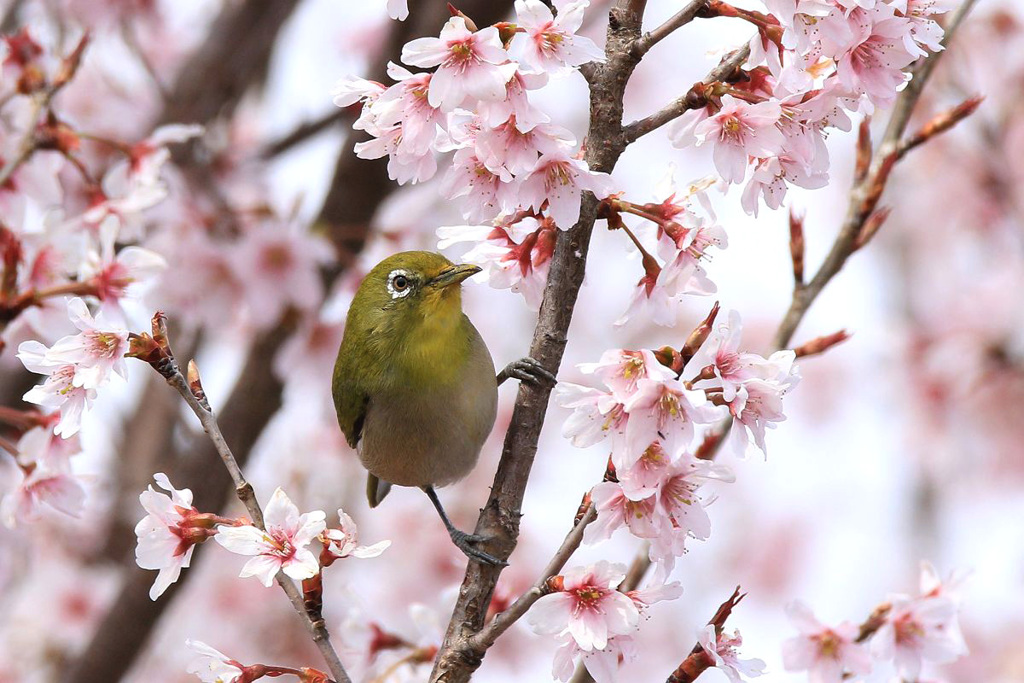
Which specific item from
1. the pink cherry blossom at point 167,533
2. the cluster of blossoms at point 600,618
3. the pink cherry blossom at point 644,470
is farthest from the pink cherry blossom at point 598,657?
the pink cherry blossom at point 167,533

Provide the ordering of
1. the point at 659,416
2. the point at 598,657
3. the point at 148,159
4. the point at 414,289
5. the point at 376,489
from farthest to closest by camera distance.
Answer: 1. the point at 376,489
2. the point at 148,159
3. the point at 414,289
4. the point at 598,657
5. the point at 659,416

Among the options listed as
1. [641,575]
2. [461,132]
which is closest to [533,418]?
[461,132]

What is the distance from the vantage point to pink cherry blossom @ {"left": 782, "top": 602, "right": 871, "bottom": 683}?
2639 millimetres

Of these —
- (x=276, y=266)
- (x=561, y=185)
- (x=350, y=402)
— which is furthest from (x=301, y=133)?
(x=561, y=185)

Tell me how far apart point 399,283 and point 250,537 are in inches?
58.6

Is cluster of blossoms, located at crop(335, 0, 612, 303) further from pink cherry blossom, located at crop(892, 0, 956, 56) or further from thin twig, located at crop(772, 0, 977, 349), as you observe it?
thin twig, located at crop(772, 0, 977, 349)

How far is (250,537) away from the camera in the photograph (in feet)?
A: 7.08

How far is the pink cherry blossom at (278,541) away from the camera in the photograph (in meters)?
2.13

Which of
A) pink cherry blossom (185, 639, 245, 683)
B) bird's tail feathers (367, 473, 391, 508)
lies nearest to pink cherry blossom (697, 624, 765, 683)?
pink cherry blossom (185, 639, 245, 683)

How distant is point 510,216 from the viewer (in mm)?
2359

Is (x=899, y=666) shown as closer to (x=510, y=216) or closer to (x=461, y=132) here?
(x=510, y=216)

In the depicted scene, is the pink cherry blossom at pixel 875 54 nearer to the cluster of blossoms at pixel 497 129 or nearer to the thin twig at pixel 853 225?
the cluster of blossoms at pixel 497 129

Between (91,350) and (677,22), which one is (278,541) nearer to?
(91,350)

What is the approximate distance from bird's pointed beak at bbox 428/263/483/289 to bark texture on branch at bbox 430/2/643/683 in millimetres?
1062
